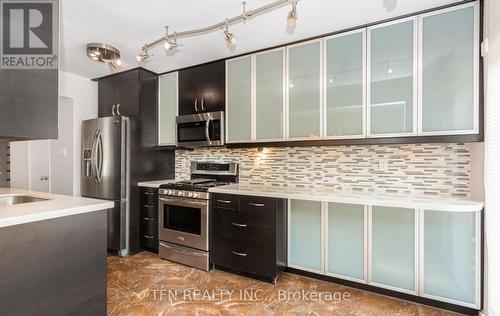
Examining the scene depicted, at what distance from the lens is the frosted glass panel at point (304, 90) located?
2395 mm

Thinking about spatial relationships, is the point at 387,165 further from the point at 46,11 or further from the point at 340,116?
the point at 46,11

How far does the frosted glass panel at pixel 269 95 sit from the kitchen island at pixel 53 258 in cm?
163

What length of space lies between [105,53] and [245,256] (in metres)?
2.56

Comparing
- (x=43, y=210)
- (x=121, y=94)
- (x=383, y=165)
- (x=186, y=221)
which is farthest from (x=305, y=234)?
(x=121, y=94)

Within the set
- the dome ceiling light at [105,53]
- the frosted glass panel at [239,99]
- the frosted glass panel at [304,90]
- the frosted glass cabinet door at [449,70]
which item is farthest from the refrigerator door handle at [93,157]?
the frosted glass cabinet door at [449,70]

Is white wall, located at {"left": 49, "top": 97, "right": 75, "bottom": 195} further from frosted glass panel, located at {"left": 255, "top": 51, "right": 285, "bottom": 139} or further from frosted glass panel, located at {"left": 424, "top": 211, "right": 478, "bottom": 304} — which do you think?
frosted glass panel, located at {"left": 424, "top": 211, "right": 478, "bottom": 304}

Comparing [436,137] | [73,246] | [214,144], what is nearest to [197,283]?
[73,246]

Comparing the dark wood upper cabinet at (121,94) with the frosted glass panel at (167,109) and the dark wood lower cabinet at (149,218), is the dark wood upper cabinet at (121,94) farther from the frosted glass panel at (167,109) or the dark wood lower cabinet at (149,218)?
the dark wood lower cabinet at (149,218)

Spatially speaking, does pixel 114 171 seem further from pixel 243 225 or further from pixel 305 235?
pixel 305 235

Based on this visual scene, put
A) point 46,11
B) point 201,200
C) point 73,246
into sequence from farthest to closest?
point 201,200
point 46,11
point 73,246

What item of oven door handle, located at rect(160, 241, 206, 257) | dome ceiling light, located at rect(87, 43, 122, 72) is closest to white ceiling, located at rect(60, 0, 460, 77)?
dome ceiling light, located at rect(87, 43, 122, 72)

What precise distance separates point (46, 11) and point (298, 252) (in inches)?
113

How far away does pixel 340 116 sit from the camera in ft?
7.49

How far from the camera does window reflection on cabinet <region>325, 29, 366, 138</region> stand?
220 centimetres
